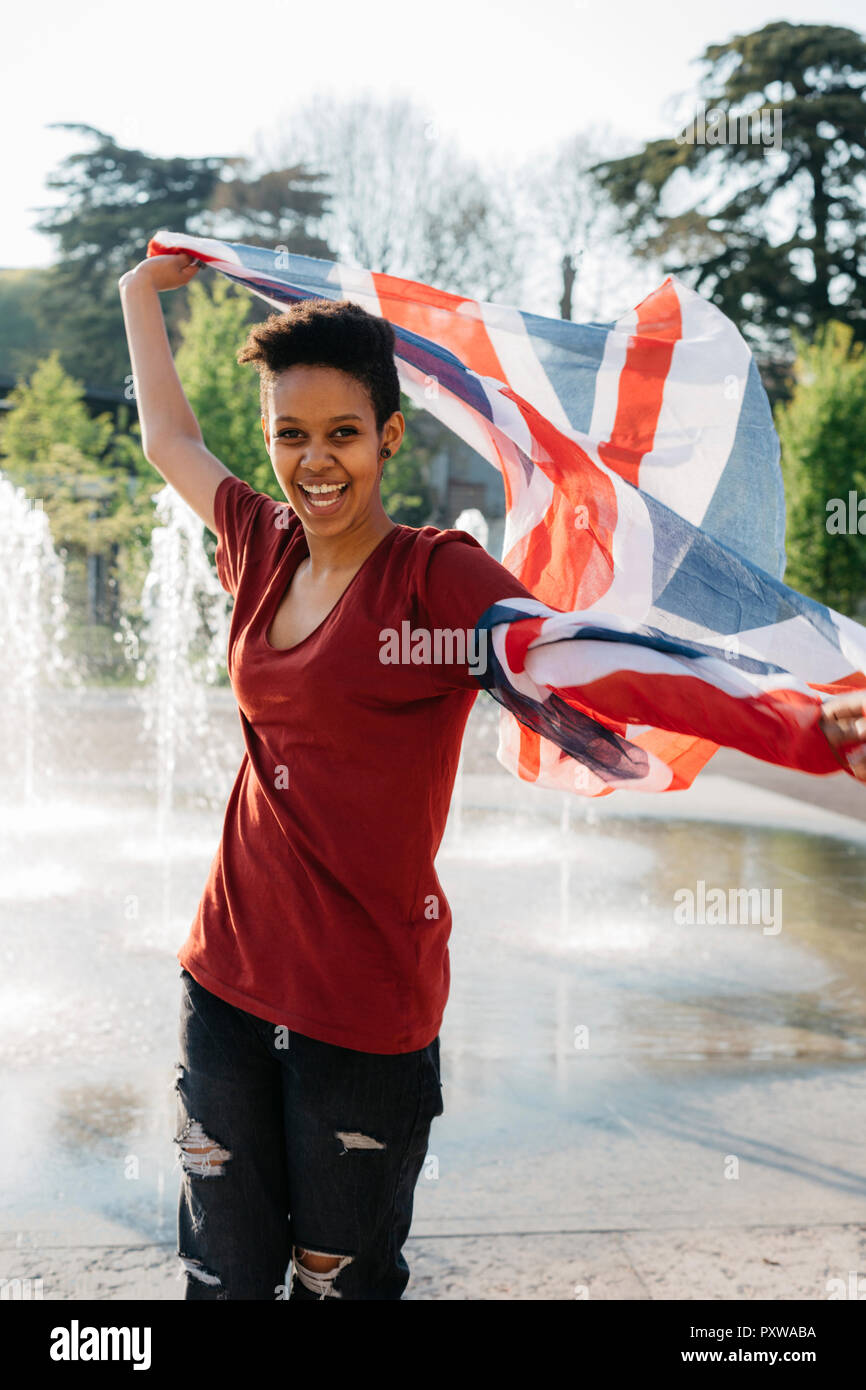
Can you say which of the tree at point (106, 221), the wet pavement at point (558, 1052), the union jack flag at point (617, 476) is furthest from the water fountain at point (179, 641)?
the tree at point (106, 221)

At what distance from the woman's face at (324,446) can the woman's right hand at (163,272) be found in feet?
2.68

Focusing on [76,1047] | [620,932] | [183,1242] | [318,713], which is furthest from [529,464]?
[620,932]

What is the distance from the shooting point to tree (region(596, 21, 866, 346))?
1061 inches

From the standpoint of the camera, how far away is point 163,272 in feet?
8.61

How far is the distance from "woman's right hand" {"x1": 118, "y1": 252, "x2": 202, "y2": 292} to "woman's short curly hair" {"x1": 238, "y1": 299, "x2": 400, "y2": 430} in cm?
73

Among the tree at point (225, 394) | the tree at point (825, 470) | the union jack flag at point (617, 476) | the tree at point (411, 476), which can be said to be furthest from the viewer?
the tree at point (411, 476)

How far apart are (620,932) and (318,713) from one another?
4.52 meters

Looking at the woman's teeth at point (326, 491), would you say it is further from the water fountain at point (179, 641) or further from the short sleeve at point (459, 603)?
the water fountain at point (179, 641)

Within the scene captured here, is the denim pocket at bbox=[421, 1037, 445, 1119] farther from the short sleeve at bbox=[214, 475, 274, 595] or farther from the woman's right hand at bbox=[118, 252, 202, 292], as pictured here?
the woman's right hand at bbox=[118, 252, 202, 292]

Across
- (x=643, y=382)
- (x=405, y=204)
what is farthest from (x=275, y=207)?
(x=643, y=382)

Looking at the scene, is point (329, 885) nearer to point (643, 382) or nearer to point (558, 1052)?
point (643, 382)

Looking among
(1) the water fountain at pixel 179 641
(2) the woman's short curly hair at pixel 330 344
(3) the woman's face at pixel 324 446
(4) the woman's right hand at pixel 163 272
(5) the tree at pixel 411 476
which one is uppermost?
(5) the tree at pixel 411 476

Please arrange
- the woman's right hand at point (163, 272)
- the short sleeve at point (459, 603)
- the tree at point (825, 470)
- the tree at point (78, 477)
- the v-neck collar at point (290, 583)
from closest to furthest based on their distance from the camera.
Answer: the short sleeve at point (459, 603), the v-neck collar at point (290, 583), the woman's right hand at point (163, 272), the tree at point (825, 470), the tree at point (78, 477)

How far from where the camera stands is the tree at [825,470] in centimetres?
2108
